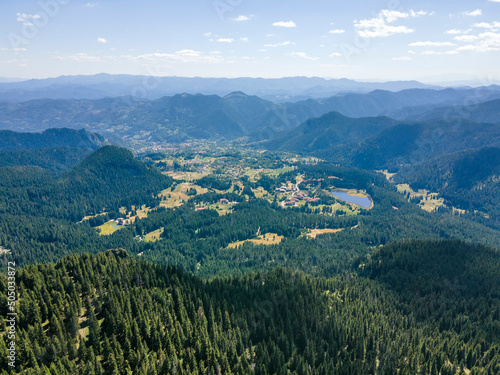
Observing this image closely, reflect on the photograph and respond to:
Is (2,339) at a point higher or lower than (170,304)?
higher

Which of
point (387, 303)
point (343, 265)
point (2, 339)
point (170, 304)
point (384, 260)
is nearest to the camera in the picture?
point (2, 339)

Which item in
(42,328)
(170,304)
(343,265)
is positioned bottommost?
(343,265)

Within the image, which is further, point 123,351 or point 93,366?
point 123,351

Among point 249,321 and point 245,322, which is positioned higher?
point 245,322

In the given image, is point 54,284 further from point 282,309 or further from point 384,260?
point 384,260

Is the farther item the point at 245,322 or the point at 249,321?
the point at 249,321

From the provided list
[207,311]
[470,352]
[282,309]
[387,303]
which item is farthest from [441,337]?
[207,311]

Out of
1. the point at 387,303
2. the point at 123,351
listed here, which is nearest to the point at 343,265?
the point at 387,303

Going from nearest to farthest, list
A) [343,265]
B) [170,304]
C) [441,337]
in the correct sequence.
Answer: [170,304] → [441,337] → [343,265]
